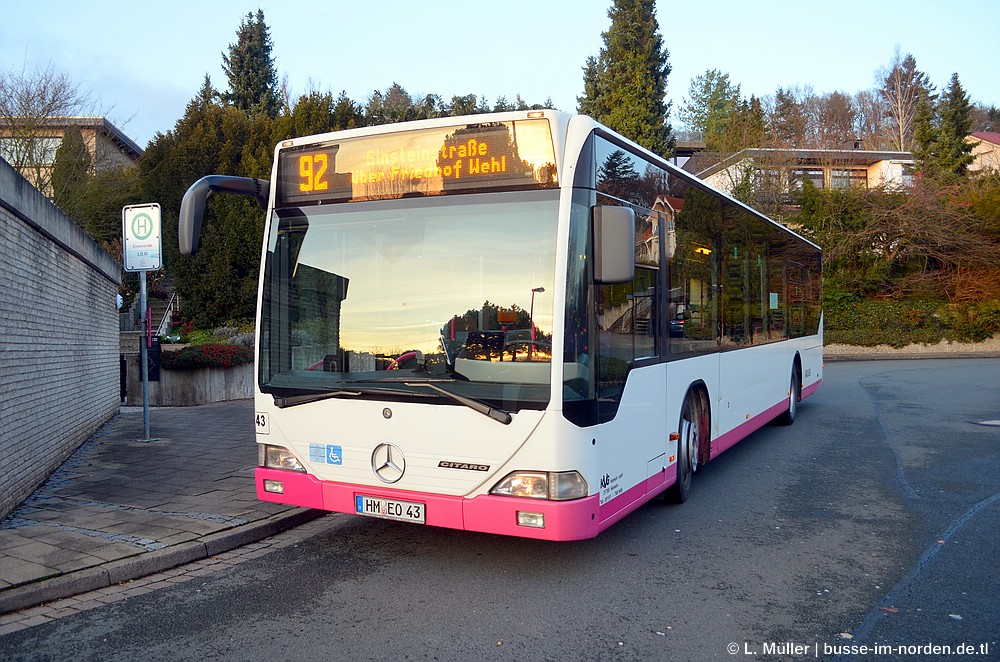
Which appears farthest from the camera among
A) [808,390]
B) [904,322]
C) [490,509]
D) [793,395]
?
[904,322]

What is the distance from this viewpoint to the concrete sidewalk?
205 inches

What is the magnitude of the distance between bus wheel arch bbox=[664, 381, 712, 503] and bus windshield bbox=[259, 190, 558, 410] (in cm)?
253

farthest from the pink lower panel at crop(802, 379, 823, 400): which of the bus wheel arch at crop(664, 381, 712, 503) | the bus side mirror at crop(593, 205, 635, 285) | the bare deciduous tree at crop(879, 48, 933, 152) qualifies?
the bare deciduous tree at crop(879, 48, 933, 152)

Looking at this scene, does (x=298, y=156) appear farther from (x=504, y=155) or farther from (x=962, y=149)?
(x=962, y=149)

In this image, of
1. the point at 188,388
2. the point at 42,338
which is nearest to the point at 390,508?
the point at 42,338

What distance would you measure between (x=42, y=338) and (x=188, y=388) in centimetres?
793

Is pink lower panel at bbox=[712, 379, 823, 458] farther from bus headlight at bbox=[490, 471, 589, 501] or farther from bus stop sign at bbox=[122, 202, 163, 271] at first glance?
bus stop sign at bbox=[122, 202, 163, 271]

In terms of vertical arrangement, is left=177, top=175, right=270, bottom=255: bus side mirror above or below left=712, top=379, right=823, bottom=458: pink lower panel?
above

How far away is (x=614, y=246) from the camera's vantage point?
197 inches

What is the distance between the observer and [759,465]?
9391mm

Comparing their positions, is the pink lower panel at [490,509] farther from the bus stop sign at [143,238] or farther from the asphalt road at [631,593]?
the bus stop sign at [143,238]

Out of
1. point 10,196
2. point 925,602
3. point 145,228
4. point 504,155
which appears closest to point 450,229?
point 504,155

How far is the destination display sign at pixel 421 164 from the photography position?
5148 millimetres

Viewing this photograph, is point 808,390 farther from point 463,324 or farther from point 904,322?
point 904,322
